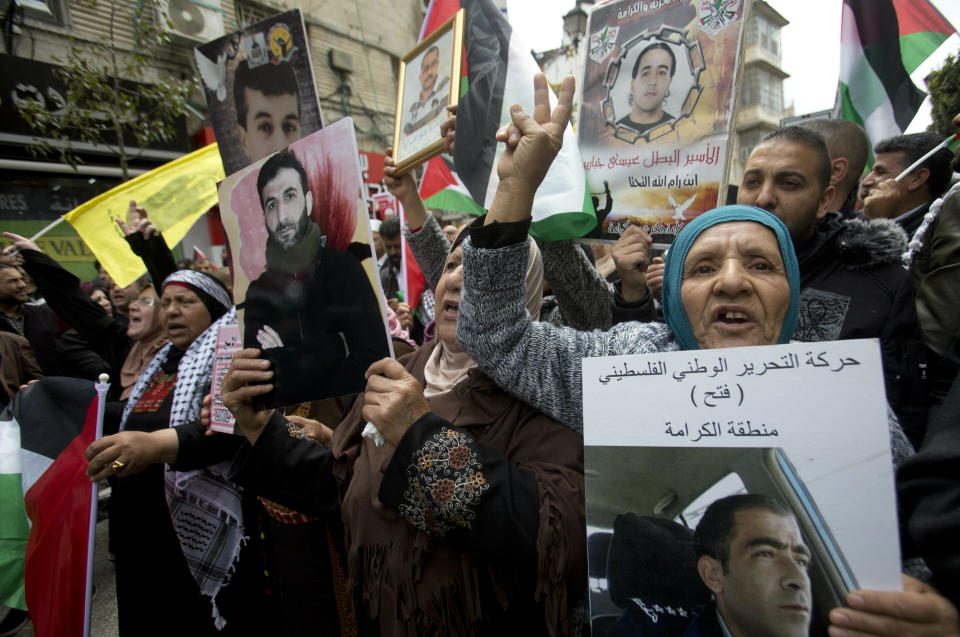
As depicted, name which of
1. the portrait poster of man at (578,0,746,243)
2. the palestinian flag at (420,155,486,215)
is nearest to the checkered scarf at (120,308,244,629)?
the portrait poster of man at (578,0,746,243)

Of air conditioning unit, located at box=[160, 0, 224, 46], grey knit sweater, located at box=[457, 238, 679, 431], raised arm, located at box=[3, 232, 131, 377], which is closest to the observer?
grey knit sweater, located at box=[457, 238, 679, 431]

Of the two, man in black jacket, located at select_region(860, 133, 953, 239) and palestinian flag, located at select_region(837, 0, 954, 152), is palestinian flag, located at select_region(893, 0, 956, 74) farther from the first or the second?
man in black jacket, located at select_region(860, 133, 953, 239)

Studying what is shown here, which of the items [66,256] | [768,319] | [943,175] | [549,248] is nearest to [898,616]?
[768,319]

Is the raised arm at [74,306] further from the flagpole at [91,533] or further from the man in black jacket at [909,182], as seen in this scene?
the man in black jacket at [909,182]

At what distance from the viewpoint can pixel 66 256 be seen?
9.38 m

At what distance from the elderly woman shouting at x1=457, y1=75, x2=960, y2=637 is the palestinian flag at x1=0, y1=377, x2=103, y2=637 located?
1.92 m

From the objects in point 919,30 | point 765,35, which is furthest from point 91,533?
point 765,35

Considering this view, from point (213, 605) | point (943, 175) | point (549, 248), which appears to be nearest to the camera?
point (549, 248)

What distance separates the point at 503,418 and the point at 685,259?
607 mm

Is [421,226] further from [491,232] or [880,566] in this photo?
[880,566]

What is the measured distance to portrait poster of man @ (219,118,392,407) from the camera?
4.73 ft

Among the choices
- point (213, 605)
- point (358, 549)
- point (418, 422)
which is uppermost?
point (418, 422)

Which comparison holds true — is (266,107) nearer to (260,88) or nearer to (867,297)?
(260,88)

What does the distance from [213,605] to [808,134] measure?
3.07m
